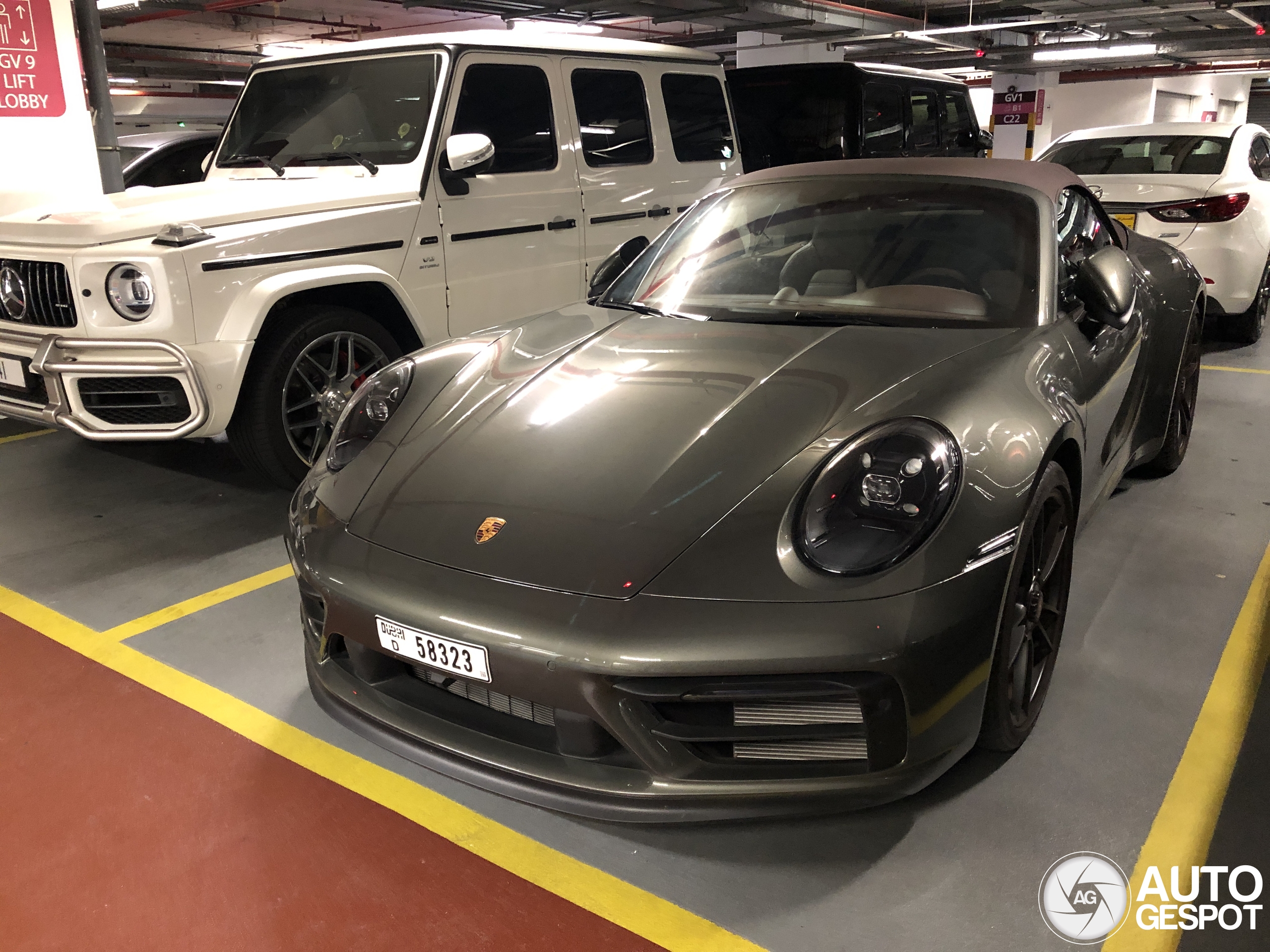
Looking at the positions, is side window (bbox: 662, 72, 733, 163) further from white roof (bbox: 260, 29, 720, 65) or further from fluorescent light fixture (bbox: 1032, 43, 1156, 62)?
fluorescent light fixture (bbox: 1032, 43, 1156, 62)

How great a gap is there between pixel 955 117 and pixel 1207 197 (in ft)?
9.94

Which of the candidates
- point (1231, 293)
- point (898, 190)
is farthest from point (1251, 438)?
point (898, 190)

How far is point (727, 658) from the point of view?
168 cm

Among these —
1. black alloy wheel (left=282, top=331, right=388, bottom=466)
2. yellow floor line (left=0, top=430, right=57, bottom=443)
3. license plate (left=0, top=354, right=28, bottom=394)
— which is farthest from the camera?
yellow floor line (left=0, top=430, right=57, bottom=443)

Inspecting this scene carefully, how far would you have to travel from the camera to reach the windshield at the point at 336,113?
13.9 feet

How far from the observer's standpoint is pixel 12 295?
3.82m

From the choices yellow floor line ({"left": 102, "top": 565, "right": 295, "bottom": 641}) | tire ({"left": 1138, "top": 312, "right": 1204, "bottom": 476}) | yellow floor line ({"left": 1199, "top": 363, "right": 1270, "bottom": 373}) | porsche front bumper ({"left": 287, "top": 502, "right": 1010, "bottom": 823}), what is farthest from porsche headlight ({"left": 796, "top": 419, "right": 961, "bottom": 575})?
yellow floor line ({"left": 1199, "top": 363, "right": 1270, "bottom": 373})

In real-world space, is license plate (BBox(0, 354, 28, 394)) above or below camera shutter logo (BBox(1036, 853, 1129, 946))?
above

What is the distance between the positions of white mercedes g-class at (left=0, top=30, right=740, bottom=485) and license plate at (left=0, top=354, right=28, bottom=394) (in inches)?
0.4

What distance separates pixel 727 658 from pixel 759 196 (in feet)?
6.27

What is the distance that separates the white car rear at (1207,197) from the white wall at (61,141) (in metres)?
5.99

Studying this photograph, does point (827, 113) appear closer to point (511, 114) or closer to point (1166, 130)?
point (1166, 130)

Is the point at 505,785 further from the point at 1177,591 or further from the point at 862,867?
the point at 1177,591

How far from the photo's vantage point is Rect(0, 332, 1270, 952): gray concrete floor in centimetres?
189
